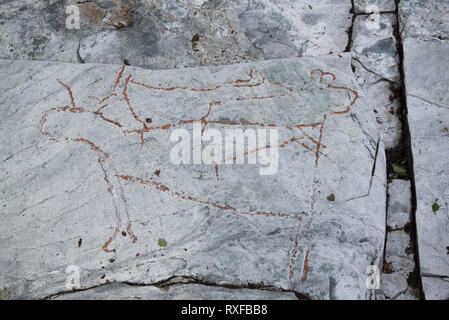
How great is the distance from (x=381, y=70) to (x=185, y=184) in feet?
4.64

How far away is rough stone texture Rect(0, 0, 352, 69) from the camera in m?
2.51

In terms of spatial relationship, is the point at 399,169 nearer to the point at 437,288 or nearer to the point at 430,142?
the point at 430,142

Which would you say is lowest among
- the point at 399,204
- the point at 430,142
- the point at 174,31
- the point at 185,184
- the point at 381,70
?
the point at 399,204

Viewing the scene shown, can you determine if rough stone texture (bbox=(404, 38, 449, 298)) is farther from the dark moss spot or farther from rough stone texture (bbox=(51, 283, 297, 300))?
the dark moss spot

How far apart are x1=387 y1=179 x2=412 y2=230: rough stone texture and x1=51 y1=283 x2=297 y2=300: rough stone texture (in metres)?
0.72

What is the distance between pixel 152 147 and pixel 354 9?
164 centimetres

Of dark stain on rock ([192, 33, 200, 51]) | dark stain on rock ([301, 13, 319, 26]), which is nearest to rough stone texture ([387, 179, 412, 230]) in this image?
dark stain on rock ([301, 13, 319, 26])

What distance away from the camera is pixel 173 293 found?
6.14 feet

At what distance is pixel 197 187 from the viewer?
2070 mm

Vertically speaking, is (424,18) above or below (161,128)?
above

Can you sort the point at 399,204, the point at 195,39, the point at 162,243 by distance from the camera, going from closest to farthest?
the point at 162,243, the point at 399,204, the point at 195,39

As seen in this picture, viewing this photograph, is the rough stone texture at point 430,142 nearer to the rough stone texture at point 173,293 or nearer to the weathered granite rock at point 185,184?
the weathered granite rock at point 185,184

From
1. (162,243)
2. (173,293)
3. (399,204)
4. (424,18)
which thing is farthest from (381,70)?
(173,293)

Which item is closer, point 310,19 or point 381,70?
point 381,70
